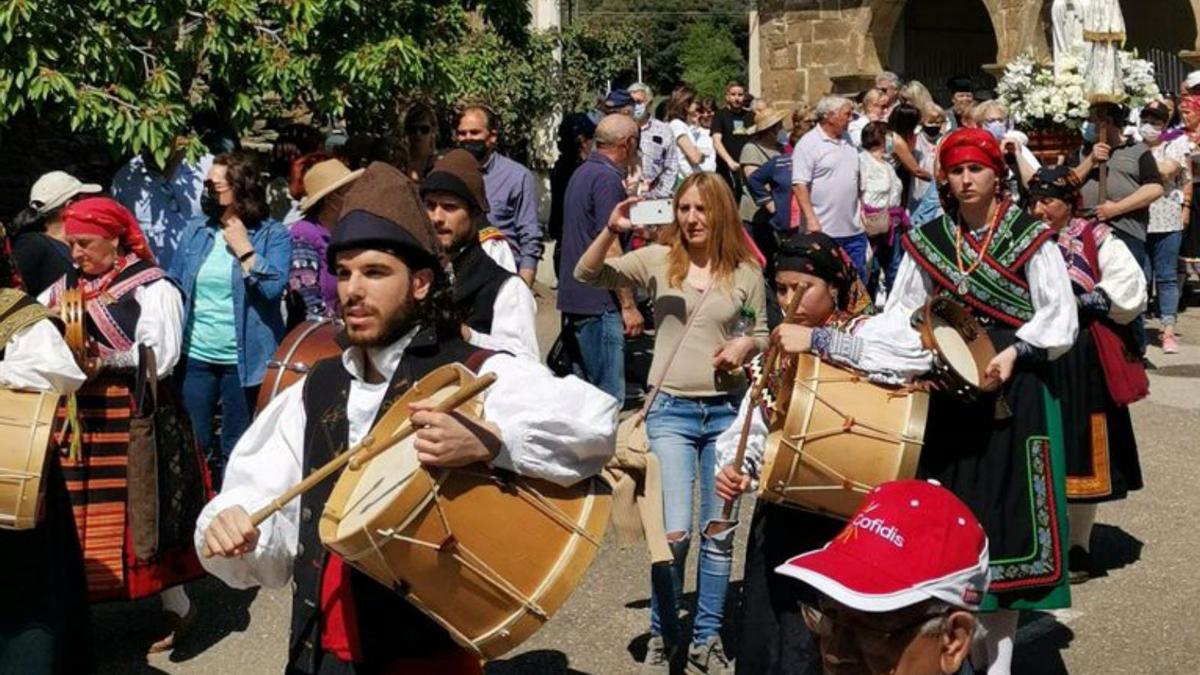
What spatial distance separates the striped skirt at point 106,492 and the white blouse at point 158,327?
0.13 metres

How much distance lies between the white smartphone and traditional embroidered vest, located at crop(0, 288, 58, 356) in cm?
197

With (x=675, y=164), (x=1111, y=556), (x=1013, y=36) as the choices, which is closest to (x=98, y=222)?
(x=1111, y=556)

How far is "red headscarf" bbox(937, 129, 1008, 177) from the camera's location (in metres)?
5.47

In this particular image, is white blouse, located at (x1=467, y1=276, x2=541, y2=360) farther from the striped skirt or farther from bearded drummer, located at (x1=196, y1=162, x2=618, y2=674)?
the striped skirt

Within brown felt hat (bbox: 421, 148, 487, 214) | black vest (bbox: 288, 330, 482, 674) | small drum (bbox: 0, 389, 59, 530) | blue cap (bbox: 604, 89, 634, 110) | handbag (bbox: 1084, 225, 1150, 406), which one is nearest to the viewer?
black vest (bbox: 288, 330, 482, 674)

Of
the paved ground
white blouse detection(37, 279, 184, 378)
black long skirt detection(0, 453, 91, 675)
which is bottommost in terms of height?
the paved ground

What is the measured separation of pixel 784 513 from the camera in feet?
16.5

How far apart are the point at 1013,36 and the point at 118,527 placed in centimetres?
1503

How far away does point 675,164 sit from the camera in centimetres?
1291

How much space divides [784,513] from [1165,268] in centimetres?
834

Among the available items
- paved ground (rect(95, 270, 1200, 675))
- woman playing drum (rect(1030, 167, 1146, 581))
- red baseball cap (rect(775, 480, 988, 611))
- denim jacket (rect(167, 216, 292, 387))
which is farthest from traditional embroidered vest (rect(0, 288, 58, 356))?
woman playing drum (rect(1030, 167, 1146, 581))

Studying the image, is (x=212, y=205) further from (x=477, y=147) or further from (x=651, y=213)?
(x=651, y=213)

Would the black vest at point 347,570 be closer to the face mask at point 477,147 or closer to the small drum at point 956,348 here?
the small drum at point 956,348

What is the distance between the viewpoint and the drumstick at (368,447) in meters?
3.41
